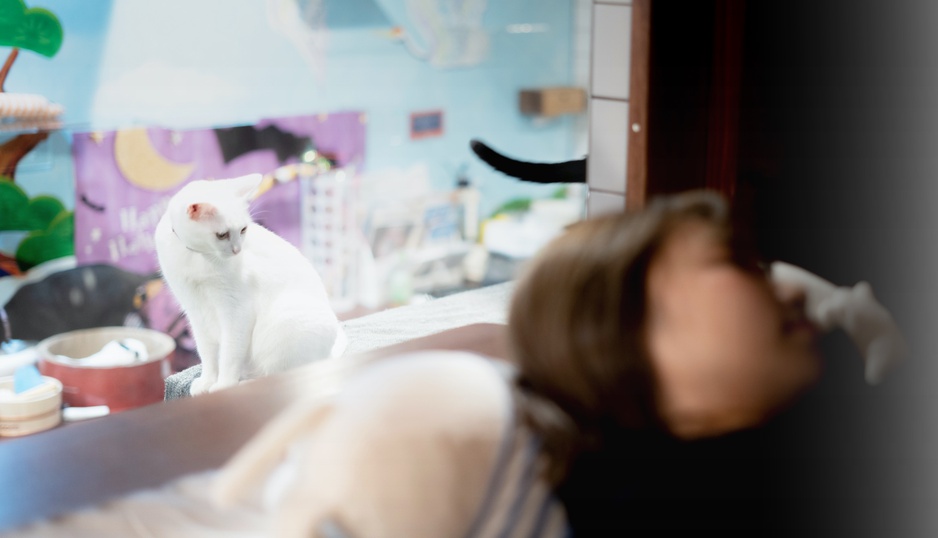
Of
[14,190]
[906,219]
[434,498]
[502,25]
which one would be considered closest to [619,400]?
[434,498]

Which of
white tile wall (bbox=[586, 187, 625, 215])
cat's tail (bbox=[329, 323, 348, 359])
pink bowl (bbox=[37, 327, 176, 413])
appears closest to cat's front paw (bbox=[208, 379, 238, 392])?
cat's tail (bbox=[329, 323, 348, 359])

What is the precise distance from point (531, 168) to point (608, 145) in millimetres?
152

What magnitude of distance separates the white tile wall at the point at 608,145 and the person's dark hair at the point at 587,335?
0.73m

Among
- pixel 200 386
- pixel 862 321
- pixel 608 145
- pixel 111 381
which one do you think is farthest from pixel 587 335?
pixel 111 381

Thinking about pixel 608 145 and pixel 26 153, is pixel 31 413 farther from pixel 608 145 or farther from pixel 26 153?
pixel 608 145

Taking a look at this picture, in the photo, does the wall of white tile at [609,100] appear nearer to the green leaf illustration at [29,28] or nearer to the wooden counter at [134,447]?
the wooden counter at [134,447]

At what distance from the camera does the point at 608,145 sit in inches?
54.7

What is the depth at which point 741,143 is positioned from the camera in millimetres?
1325

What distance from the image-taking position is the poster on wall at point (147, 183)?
64.2 inches

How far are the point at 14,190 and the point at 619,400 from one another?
1.33 metres

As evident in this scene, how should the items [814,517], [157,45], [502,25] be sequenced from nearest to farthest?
[814,517] < [157,45] < [502,25]

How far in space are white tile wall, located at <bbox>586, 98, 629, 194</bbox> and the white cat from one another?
1.67 feet

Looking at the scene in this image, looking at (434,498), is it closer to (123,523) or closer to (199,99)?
(123,523)

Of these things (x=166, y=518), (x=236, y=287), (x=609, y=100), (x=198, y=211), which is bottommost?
(x=166, y=518)
